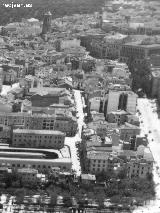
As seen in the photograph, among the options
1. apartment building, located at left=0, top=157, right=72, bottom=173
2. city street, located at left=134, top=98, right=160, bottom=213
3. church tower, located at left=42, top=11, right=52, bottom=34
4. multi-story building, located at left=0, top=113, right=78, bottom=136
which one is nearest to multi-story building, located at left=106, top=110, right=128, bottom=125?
city street, located at left=134, top=98, right=160, bottom=213

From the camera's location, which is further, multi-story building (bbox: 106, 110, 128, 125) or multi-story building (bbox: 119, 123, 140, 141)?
multi-story building (bbox: 106, 110, 128, 125)

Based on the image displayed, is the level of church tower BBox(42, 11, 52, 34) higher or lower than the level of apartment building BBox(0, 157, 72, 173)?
higher

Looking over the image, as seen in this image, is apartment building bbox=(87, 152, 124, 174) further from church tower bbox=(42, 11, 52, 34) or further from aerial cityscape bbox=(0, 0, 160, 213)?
church tower bbox=(42, 11, 52, 34)

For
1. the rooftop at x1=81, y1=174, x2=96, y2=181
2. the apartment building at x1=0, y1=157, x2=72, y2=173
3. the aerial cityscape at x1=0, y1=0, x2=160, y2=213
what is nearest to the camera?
the aerial cityscape at x1=0, y1=0, x2=160, y2=213

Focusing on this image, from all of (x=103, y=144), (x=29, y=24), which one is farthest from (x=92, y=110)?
(x=29, y=24)

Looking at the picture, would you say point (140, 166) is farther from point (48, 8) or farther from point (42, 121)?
point (48, 8)

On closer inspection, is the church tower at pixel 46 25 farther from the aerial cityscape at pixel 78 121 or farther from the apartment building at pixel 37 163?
the apartment building at pixel 37 163

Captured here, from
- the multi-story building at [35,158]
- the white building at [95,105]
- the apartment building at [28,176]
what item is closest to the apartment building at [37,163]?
the multi-story building at [35,158]
